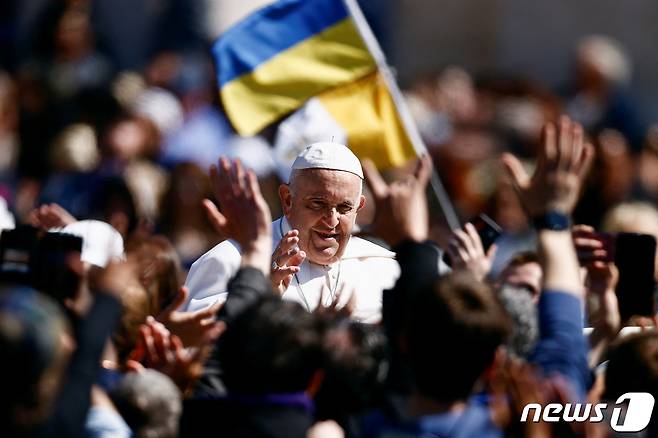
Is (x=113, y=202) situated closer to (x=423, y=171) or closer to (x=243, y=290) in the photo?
(x=423, y=171)

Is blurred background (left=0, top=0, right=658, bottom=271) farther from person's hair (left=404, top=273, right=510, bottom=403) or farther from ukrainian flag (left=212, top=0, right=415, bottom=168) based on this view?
person's hair (left=404, top=273, right=510, bottom=403)

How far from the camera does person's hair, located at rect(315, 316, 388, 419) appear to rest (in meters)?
5.20

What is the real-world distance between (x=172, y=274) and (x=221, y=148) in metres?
5.23

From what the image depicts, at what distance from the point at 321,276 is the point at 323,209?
0.31 meters

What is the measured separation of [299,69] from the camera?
8.70 metres

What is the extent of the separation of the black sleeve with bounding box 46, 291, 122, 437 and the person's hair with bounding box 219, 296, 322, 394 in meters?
0.37

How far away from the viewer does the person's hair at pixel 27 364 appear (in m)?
4.68

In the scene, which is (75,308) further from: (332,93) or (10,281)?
(332,93)

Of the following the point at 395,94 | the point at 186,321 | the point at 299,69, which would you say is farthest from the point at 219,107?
the point at 186,321

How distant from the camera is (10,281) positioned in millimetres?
5547

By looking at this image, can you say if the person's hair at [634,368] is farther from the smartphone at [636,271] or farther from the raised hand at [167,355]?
the raised hand at [167,355]

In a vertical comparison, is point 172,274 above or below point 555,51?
above

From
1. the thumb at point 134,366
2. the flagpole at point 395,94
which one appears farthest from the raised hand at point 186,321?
the flagpole at point 395,94

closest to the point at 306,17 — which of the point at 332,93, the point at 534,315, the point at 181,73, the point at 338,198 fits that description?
the point at 332,93
